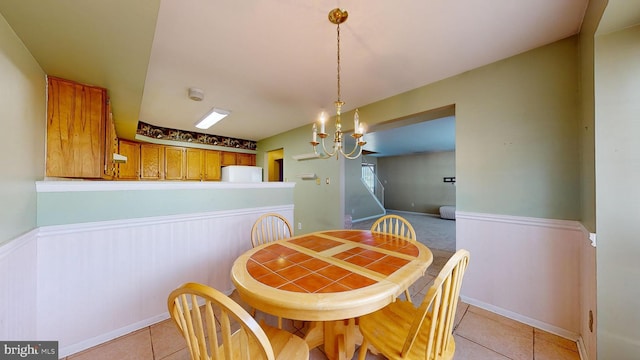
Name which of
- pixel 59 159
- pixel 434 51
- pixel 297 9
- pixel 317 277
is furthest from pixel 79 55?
pixel 434 51

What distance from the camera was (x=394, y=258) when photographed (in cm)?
139

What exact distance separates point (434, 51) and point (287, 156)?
339 centimetres

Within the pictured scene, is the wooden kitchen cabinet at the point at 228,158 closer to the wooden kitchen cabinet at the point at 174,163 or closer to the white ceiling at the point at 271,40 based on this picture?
the wooden kitchen cabinet at the point at 174,163

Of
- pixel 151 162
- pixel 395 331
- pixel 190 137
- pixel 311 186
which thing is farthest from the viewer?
pixel 190 137

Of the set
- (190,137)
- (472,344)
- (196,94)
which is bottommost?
(472,344)

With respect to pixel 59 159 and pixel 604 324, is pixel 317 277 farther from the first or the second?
pixel 59 159

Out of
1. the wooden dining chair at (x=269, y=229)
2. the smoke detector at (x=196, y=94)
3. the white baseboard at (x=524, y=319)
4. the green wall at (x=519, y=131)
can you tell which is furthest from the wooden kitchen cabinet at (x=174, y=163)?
the white baseboard at (x=524, y=319)

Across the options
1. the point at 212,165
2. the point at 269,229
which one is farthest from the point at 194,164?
the point at 269,229

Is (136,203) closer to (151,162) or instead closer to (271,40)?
(271,40)

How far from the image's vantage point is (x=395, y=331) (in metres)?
1.17

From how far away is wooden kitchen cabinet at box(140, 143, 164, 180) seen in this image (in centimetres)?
427

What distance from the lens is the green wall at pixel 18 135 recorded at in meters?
1.09

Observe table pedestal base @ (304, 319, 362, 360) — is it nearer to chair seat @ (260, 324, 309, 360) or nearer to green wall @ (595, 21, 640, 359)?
chair seat @ (260, 324, 309, 360)

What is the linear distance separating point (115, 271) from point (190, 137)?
3.70 metres
